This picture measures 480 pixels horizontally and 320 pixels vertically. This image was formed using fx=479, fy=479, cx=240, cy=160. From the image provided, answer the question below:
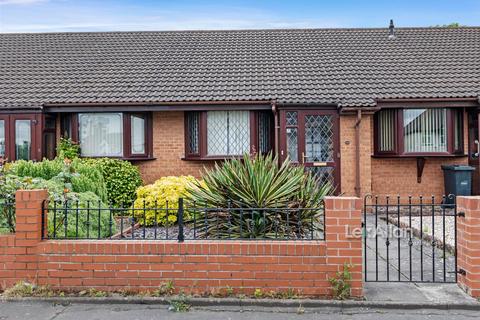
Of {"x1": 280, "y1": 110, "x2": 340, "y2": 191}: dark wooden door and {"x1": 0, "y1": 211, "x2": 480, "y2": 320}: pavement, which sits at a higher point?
{"x1": 280, "y1": 110, "x2": 340, "y2": 191}: dark wooden door

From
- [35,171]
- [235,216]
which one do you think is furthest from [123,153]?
[235,216]

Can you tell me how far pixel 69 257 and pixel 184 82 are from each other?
8.37m

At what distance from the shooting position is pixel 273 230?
20.5 ft

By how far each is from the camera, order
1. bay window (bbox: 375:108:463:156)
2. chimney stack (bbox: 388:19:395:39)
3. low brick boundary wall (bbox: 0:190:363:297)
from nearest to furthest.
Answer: low brick boundary wall (bbox: 0:190:363:297), bay window (bbox: 375:108:463:156), chimney stack (bbox: 388:19:395:39)

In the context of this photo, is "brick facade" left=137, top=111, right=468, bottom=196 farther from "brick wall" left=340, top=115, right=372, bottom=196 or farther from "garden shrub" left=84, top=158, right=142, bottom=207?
"garden shrub" left=84, top=158, right=142, bottom=207

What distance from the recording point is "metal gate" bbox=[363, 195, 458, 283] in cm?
544

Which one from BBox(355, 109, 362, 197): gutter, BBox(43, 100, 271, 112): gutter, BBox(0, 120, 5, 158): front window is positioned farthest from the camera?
BBox(0, 120, 5, 158): front window

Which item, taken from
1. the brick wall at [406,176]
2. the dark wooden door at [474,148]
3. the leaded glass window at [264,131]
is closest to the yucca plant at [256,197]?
the leaded glass window at [264,131]

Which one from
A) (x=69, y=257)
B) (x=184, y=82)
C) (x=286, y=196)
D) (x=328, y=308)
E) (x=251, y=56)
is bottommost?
(x=328, y=308)

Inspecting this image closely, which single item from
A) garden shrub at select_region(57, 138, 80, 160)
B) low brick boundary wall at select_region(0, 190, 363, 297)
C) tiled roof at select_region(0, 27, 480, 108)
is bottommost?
low brick boundary wall at select_region(0, 190, 363, 297)

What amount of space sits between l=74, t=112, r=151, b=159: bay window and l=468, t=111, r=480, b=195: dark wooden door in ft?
26.4

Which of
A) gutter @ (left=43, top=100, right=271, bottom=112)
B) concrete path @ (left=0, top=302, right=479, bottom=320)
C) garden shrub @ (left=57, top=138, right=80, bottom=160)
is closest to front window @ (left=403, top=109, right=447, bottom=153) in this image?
gutter @ (left=43, top=100, right=271, bottom=112)

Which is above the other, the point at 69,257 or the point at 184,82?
the point at 184,82

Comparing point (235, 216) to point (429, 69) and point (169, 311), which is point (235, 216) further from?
point (429, 69)
